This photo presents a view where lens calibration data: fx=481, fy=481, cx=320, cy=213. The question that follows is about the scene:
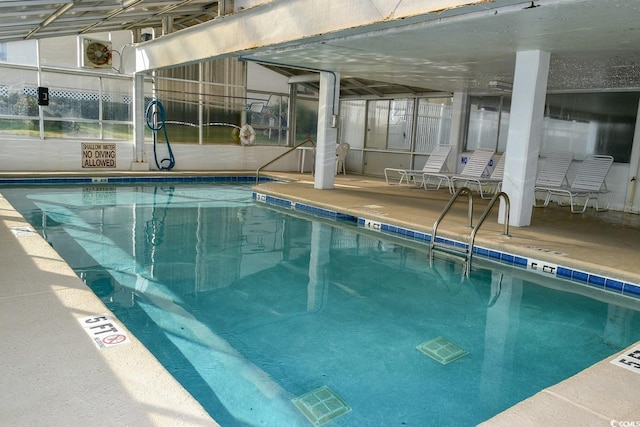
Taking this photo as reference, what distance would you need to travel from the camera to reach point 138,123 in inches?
455

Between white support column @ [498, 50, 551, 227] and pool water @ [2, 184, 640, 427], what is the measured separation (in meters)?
1.45

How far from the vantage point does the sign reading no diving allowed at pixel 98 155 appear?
36.2ft

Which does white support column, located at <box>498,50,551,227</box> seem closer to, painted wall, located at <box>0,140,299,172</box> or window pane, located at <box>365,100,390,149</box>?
window pane, located at <box>365,100,390,149</box>

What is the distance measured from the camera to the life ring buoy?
13.0m

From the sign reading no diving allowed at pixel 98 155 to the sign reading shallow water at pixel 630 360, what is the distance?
11066 millimetres

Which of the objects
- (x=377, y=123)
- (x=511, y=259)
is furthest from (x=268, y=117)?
(x=511, y=259)

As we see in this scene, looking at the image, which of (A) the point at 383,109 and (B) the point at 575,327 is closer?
(B) the point at 575,327

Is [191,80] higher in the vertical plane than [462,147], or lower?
higher

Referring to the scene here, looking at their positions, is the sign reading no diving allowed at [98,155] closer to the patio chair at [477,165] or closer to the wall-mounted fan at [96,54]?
the wall-mounted fan at [96,54]

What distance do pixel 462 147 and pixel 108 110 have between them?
8386 mm

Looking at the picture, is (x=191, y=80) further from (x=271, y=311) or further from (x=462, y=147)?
(x=271, y=311)

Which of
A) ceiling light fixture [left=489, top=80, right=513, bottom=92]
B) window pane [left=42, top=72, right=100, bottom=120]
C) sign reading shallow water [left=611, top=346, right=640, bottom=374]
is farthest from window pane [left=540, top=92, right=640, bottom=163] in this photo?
window pane [left=42, top=72, right=100, bottom=120]

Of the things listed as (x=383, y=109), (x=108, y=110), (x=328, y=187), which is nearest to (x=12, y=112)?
(x=108, y=110)

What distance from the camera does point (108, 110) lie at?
1135 centimetres
